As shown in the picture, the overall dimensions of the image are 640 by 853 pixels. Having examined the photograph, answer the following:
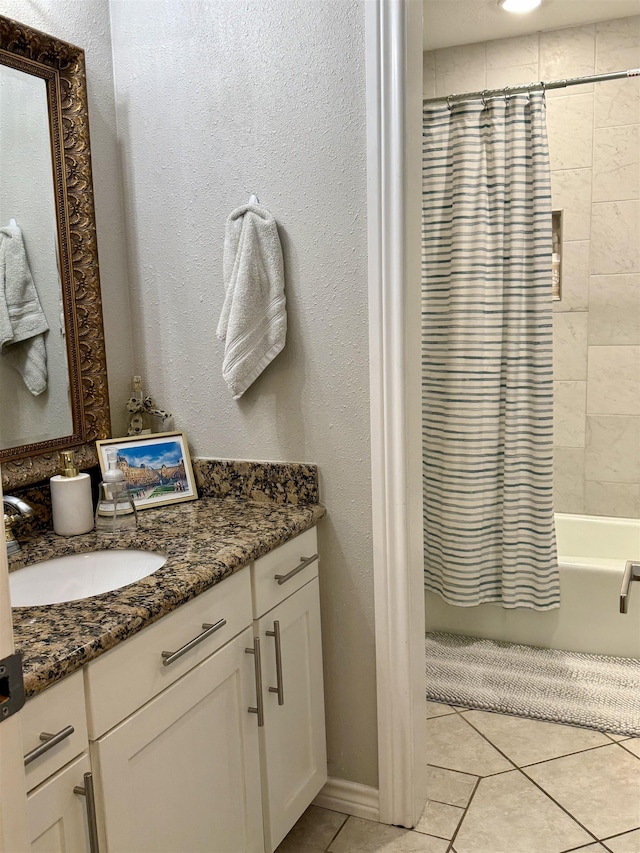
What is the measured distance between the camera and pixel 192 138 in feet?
6.05

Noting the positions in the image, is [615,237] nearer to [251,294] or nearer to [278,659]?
[251,294]

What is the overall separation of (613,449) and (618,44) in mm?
1707

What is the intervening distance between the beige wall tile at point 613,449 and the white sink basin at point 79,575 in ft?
7.73

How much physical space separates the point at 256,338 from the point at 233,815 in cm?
104

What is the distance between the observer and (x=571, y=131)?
3.15 metres

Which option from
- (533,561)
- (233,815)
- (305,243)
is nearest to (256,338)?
(305,243)

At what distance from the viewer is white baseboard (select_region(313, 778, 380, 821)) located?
1888 mm

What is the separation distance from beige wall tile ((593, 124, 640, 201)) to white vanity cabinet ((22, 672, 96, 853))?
116 inches

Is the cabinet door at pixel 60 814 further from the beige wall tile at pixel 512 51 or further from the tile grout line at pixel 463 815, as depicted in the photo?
the beige wall tile at pixel 512 51

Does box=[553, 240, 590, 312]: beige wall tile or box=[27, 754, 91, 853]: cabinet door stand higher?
box=[553, 240, 590, 312]: beige wall tile

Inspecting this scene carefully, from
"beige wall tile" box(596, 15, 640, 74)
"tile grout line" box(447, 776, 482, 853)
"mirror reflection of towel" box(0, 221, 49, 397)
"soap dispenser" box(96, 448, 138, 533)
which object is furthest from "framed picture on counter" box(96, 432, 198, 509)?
"beige wall tile" box(596, 15, 640, 74)

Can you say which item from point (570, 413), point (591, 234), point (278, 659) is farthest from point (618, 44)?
point (278, 659)

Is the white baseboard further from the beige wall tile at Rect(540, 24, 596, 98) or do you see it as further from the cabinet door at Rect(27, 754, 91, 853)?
the beige wall tile at Rect(540, 24, 596, 98)

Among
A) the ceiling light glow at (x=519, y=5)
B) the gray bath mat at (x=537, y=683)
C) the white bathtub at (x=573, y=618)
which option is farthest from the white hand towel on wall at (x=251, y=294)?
the ceiling light glow at (x=519, y=5)
